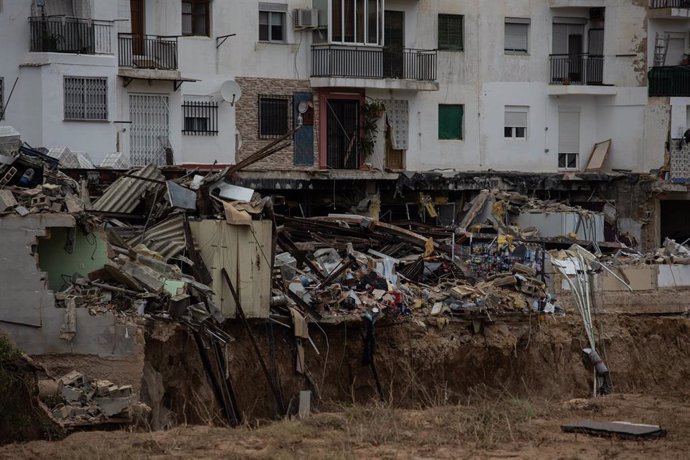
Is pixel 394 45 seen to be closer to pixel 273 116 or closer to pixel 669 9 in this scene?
pixel 273 116

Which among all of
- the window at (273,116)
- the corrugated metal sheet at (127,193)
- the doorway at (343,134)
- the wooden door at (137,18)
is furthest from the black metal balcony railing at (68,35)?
the corrugated metal sheet at (127,193)

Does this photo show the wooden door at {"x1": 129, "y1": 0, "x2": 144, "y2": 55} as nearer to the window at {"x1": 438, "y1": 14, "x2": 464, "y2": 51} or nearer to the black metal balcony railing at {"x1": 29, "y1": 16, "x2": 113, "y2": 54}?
the black metal balcony railing at {"x1": 29, "y1": 16, "x2": 113, "y2": 54}

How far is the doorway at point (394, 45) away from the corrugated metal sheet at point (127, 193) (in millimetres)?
14884

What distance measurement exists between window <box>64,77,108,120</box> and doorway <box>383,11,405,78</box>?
29.3ft

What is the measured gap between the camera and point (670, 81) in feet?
157

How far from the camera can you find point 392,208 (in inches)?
1725

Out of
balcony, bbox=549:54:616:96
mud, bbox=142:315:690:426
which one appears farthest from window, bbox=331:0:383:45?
mud, bbox=142:315:690:426

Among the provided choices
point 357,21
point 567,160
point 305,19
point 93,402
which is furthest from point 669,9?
point 93,402

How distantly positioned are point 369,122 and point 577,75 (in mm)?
7371

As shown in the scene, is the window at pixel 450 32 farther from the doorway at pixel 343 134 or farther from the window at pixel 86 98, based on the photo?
the window at pixel 86 98

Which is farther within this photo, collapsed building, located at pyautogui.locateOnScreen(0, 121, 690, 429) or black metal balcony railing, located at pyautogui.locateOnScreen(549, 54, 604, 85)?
black metal balcony railing, located at pyautogui.locateOnScreen(549, 54, 604, 85)

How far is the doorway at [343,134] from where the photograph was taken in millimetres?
44562

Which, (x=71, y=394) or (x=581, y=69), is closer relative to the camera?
(x=71, y=394)

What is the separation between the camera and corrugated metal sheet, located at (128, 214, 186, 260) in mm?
29031
